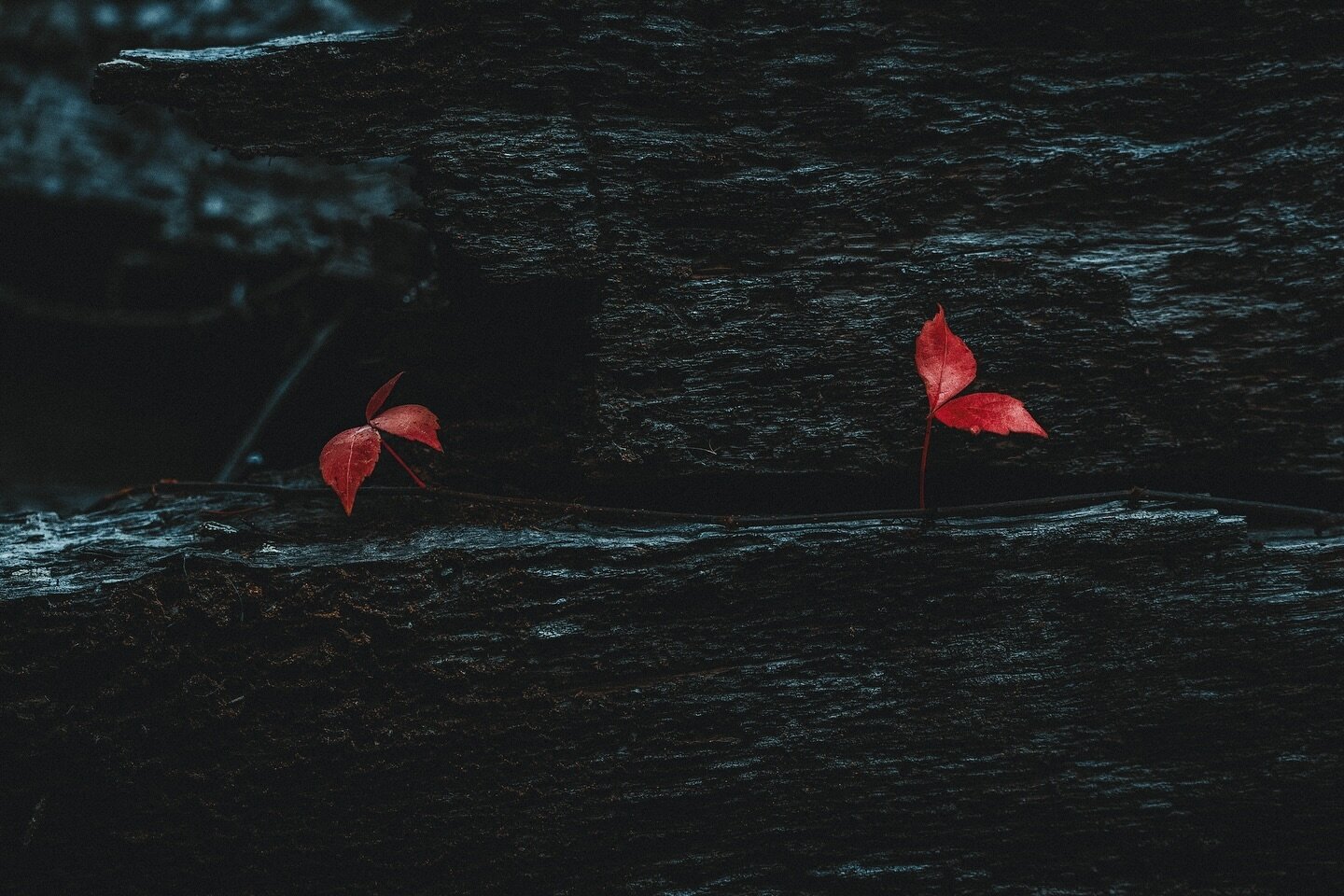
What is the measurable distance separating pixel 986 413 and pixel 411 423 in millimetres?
1121

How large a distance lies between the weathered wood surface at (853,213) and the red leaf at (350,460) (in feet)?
0.78

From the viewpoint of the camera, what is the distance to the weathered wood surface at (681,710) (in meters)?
1.33

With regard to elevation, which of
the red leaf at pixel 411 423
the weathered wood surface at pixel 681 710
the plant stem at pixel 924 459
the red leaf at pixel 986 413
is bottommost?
the weathered wood surface at pixel 681 710

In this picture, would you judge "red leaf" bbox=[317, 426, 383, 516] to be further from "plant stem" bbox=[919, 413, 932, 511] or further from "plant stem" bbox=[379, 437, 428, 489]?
"plant stem" bbox=[919, 413, 932, 511]

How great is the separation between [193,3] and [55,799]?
138 inches

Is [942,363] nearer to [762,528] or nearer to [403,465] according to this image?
[762,528]

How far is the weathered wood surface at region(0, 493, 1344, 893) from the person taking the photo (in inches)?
52.5

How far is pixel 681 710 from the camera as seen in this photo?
141 centimetres

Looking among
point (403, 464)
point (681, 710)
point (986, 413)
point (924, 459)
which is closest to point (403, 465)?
point (403, 464)

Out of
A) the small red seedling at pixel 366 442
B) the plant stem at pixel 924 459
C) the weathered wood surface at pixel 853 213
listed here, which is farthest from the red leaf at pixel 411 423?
the plant stem at pixel 924 459

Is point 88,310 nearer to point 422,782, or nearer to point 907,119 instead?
point 422,782

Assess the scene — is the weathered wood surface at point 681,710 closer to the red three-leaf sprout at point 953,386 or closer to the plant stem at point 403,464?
the plant stem at point 403,464

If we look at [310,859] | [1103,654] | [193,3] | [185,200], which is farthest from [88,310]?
[1103,654]

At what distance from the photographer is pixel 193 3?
3.30 meters
